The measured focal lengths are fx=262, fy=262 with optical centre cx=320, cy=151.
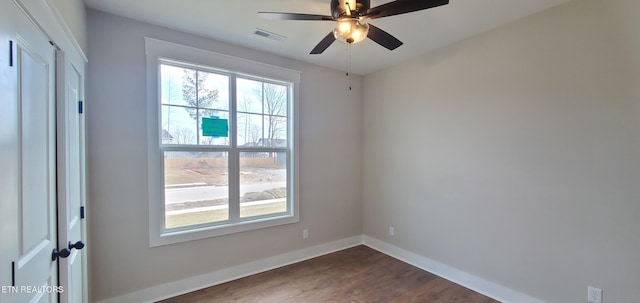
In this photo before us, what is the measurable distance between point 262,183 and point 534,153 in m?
2.88

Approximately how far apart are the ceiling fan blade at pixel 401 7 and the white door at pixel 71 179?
1947 mm

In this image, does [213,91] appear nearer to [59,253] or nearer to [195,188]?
[195,188]

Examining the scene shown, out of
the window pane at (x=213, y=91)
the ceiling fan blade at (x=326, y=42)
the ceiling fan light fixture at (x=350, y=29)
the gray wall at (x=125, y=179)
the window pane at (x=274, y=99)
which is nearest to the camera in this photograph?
the ceiling fan light fixture at (x=350, y=29)

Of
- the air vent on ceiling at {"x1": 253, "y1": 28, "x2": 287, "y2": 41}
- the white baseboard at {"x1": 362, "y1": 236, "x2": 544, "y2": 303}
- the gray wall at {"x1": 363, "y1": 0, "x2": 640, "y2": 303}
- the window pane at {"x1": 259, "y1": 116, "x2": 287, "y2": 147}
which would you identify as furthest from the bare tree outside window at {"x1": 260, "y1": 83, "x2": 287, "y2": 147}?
the white baseboard at {"x1": 362, "y1": 236, "x2": 544, "y2": 303}

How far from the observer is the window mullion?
3.05 m

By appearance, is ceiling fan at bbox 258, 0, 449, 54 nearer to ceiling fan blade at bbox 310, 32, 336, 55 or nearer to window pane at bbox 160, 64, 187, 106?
ceiling fan blade at bbox 310, 32, 336, 55

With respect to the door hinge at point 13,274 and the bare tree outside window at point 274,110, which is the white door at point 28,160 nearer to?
the door hinge at point 13,274

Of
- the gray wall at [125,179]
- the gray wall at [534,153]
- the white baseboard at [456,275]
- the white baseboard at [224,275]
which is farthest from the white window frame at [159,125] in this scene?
the gray wall at [534,153]

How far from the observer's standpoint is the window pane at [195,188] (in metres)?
2.70

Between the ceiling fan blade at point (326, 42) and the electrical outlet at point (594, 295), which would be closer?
the electrical outlet at point (594, 295)

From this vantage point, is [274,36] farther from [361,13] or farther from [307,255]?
[307,255]

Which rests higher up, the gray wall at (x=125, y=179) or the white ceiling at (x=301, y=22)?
the white ceiling at (x=301, y=22)

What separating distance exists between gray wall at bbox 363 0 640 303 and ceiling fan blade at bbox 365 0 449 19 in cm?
144

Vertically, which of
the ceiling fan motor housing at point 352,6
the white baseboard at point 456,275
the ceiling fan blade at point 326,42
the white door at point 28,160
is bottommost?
the white baseboard at point 456,275
